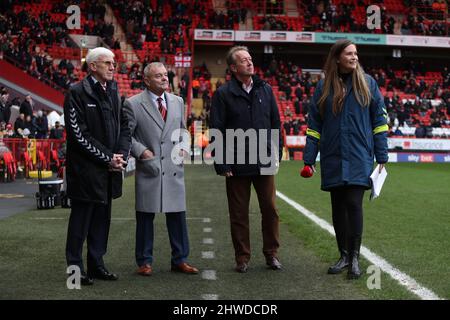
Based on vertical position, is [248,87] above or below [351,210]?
above

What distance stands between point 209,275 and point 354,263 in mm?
1237

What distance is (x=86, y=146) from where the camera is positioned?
17.5 ft

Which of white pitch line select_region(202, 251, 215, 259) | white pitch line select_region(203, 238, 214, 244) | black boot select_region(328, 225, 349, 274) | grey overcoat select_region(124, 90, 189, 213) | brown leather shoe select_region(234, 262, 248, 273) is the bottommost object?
white pitch line select_region(203, 238, 214, 244)

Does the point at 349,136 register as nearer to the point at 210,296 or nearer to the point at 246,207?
the point at 246,207

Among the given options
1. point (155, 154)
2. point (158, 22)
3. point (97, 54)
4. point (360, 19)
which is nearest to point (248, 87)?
point (155, 154)

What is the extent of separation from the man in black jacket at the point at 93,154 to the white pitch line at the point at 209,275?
0.75m

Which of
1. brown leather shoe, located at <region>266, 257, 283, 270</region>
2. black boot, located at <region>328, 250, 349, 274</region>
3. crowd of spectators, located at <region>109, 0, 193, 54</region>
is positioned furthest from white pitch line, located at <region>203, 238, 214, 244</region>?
crowd of spectators, located at <region>109, 0, 193, 54</region>

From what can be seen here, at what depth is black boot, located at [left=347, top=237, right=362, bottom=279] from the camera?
18.2 ft

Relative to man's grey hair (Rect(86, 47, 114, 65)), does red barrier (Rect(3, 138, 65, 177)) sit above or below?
below

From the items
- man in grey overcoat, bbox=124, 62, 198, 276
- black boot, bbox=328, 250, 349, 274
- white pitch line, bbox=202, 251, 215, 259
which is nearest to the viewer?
black boot, bbox=328, 250, 349, 274

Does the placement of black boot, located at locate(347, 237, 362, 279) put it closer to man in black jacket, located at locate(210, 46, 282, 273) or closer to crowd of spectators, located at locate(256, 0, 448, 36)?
man in black jacket, located at locate(210, 46, 282, 273)

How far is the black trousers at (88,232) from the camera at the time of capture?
5480 mm

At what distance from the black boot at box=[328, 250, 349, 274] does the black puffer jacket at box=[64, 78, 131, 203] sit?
6.66 feet
